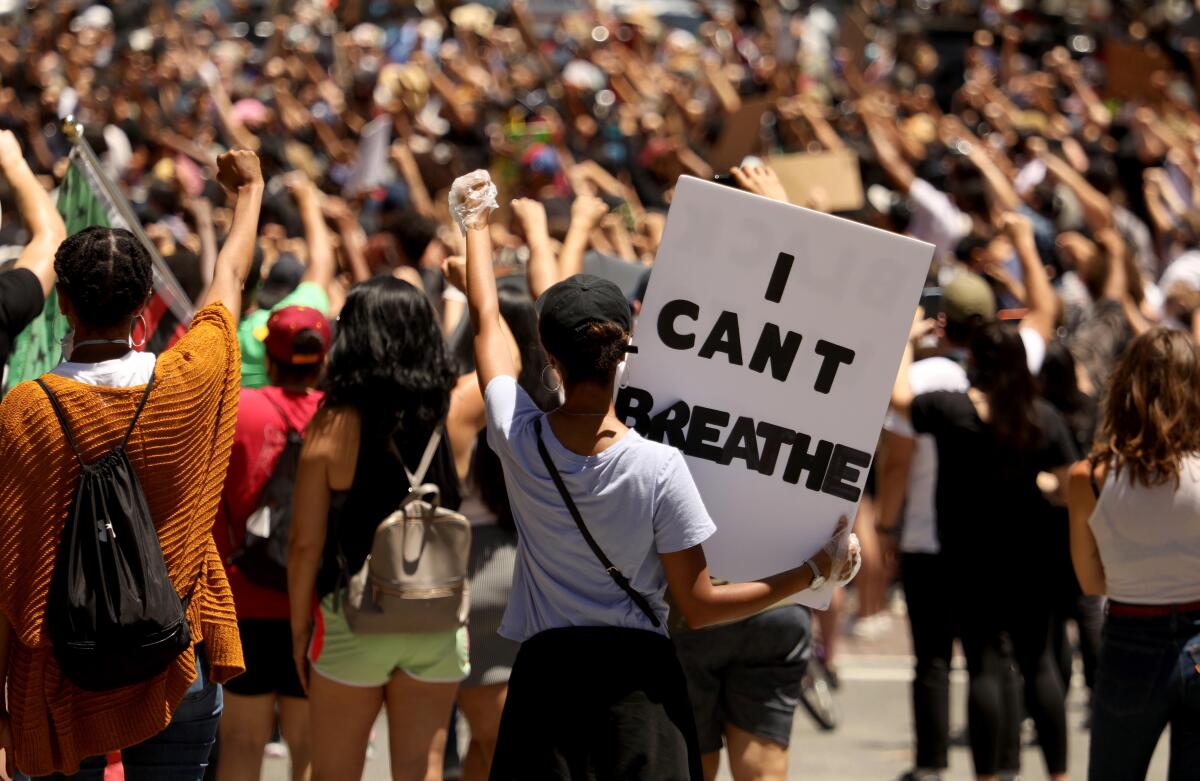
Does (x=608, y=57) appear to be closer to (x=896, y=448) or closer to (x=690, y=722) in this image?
(x=896, y=448)

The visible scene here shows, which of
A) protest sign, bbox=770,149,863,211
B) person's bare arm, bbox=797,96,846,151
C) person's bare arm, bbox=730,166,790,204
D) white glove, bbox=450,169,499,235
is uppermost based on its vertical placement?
white glove, bbox=450,169,499,235

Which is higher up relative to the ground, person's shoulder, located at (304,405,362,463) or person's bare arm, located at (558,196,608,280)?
person's bare arm, located at (558,196,608,280)

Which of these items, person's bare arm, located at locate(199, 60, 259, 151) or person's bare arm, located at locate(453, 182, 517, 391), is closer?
person's bare arm, located at locate(453, 182, 517, 391)

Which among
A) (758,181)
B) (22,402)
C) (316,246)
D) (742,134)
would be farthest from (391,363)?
(742,134)

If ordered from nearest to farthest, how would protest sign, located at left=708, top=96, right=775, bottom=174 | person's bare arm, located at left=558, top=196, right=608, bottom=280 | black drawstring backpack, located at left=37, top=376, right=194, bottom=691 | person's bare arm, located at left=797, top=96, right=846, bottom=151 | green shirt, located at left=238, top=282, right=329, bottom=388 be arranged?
black drawstring backpack, located at left=37, top=376, right=194, bottom=691, person's bare arm, located at left=558, top=196, right=608, bottom=280, green shirt, located at left=238, top=282, right=329, bottom=388, protest sign, located at left=708, top=96, right=775, bottom=174, person's bare arm, located at left=797, top=96, right=846, bottom=151

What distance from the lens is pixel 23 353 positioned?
4.57 meters

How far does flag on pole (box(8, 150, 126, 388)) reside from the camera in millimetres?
4566

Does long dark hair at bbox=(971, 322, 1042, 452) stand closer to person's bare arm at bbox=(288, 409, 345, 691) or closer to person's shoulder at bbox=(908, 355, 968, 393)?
person's shoulder at bbox=(908, 355, 968, 393)

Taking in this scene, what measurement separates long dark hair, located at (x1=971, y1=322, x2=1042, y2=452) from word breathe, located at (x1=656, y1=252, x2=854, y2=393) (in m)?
2.18

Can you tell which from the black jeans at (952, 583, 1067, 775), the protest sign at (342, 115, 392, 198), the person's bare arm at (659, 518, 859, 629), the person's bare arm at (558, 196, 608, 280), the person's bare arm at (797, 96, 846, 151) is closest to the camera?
the person's bare arm at (659, 518, 859, 629)

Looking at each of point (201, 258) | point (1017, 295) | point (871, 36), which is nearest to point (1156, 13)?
point (871, 36)

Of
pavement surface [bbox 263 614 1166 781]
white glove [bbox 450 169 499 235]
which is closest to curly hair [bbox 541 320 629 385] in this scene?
white glove [bbox 450 169 499 235]

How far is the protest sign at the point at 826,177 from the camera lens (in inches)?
361

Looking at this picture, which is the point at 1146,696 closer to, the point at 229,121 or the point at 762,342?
the point at 762,342
